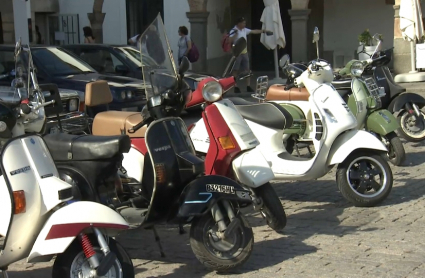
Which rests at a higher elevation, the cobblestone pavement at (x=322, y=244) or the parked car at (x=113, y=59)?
the parked car at (x=113, y=59)

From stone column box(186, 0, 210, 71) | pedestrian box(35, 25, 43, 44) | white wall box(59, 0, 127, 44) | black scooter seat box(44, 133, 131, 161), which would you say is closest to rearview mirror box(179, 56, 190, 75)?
black scooter seat box(44, 133, 131, 161)

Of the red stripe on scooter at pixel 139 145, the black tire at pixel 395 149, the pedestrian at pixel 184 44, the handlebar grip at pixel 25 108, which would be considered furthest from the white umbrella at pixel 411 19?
the handlebar grip at pixel 25 108

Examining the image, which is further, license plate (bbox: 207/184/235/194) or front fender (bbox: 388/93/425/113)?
front fender (bbox: 388/93/425/113)

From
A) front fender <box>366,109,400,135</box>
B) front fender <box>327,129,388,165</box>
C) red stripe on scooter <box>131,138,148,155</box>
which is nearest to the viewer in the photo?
red stripe on scooter <box>131,138,148,155</box>

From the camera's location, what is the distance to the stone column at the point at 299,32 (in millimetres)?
21266

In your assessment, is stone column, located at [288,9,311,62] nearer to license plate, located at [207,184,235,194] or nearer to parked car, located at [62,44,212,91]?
parked car, located at [62,44,212,91]

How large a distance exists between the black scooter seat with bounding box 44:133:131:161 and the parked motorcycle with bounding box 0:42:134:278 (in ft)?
1.67

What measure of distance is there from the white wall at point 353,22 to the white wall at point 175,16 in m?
4.67

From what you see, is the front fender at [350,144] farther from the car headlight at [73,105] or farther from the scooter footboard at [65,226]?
the car headlight at [73,105]

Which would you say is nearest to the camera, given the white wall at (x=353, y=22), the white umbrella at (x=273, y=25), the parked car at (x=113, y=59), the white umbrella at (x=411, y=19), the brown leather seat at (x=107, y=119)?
the brown leather seat at (x=107, y=119)

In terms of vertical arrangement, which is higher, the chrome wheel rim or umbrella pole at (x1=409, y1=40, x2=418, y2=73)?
umbrella pole at (x1=409, y1=40, x2=418, y2=73)

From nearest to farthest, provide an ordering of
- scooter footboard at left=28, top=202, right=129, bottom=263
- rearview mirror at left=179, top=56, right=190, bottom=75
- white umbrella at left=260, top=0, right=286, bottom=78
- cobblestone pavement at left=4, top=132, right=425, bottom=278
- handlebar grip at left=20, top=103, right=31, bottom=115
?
1. scooter footboard at left=28, top=202, right=129, bottom=263
2. handlebar grip at left=20, top=103, right=31, bottom=115
3. cobblestone pavement at left=4, top=132, right=425, bottom=278
4. rearview mirror at left=179, top=56, right=190, bottom=75
5. white umbrella at left=260, top=0, right=286, bottom=78

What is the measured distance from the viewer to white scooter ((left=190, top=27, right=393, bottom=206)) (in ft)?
23.1

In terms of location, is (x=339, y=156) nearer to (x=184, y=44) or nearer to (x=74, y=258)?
(x=74, y=258)
